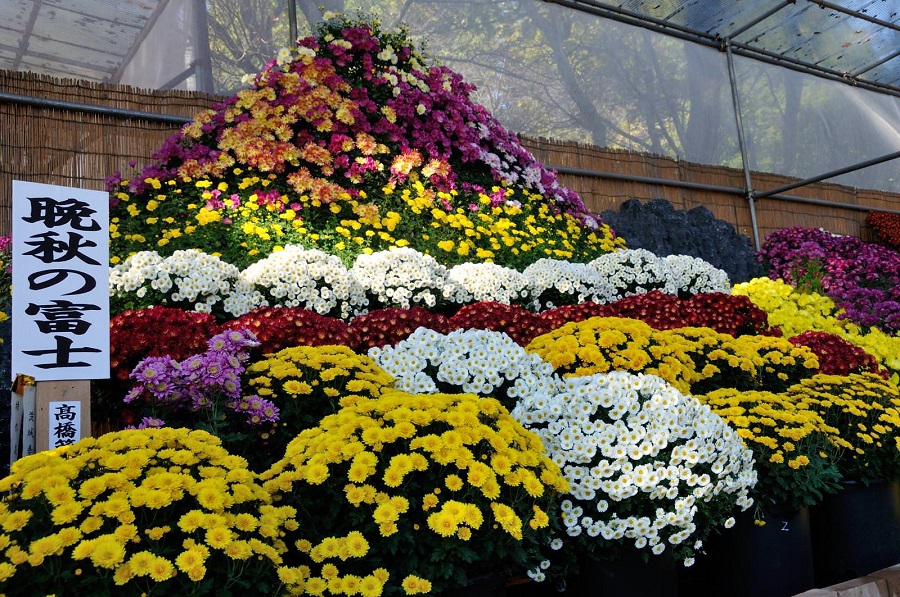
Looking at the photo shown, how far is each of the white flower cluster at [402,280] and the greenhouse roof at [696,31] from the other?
11.2 feet

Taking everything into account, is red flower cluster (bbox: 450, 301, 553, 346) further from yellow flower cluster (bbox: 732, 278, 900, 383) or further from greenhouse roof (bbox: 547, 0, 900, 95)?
greenhouse roof (bbox: 547, 0, 900, 95)

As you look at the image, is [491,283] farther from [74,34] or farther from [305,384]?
[74,34]

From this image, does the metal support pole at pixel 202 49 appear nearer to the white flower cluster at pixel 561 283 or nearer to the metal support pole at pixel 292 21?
the metal support pole at pixel 292 21

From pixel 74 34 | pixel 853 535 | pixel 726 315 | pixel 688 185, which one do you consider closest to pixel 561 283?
pixel 726 315

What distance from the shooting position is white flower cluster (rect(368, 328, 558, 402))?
229cm

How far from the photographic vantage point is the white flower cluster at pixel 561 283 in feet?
13.5

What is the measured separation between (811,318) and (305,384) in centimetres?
398

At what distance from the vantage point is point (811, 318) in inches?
194

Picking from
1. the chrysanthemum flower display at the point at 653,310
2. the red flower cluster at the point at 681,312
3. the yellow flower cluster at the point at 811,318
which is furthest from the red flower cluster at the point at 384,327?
the yellow flower cluster at the point at 811,318

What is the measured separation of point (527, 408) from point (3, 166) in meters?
4.26

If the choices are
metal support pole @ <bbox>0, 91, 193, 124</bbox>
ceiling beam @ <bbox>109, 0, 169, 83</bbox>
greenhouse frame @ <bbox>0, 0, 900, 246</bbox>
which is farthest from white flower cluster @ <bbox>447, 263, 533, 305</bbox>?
ceiling beam @ <bbox>109, 0, 169, 83</bbox>

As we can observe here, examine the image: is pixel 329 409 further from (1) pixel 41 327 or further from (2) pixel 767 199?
(2) pixel 767 199

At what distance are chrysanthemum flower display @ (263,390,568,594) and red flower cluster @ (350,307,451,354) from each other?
1.24m

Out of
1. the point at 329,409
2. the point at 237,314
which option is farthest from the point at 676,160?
the point at 329,409
